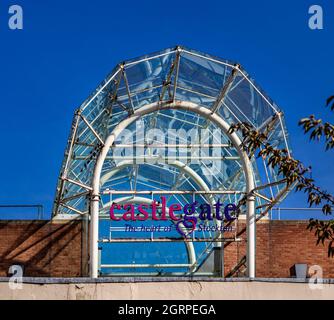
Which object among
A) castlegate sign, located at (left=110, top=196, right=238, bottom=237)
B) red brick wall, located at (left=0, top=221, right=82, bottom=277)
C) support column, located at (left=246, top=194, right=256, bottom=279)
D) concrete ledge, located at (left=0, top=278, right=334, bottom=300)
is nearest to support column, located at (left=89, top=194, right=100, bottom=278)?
castlegate sign, located at (left=110, top=196, right=238, bottom=237)

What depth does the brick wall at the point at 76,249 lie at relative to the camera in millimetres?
32281

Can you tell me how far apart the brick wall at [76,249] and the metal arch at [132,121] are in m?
4.04

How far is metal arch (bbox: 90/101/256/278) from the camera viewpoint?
27656mm

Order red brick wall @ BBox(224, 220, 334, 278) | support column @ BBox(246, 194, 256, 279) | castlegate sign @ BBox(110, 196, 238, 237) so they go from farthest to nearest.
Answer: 1. red brick wall @ BBox(224, 220, 334, 278)
2. castlegate sign @ BBox(110, 196, 238, 237)
3. support column @ BBox(246, 194, 256, 279)

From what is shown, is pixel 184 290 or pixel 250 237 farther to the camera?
pixel 250 237

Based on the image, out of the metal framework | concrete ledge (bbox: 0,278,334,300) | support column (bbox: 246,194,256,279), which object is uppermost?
the metal framework

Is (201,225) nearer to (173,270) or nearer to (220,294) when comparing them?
(173,270)

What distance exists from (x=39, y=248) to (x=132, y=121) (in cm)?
713

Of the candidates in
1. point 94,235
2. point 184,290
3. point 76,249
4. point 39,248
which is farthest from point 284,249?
point 184,290

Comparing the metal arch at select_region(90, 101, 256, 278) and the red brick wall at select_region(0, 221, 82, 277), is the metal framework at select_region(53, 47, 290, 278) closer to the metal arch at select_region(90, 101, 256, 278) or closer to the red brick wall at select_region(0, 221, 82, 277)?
the metal arch at select_region(90, 101, 256, 278)

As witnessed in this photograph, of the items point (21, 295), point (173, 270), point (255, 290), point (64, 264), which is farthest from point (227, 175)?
point (21, 295)

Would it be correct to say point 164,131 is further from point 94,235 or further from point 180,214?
point 94,235

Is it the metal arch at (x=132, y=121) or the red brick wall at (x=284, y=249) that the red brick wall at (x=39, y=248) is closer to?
the metal arch at (x=132, y=121)

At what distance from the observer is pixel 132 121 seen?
2855cm
